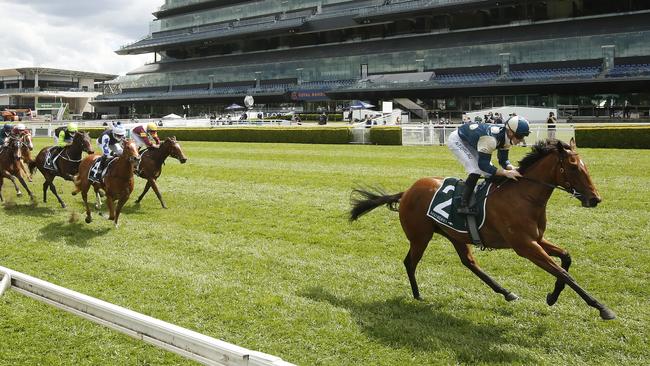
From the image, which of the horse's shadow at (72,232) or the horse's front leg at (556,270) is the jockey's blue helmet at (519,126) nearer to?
the horse's front leg at (556,270)

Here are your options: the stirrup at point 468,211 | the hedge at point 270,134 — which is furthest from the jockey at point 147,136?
the hedge at point 270,134

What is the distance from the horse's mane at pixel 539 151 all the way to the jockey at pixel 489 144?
0.33 ft

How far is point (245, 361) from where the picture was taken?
259cm

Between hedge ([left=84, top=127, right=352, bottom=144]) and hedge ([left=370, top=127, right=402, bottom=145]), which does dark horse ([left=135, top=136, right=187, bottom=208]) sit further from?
hedge ([left=84, top=127, right=352, bottom=144])

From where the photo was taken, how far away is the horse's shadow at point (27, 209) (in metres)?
10.5

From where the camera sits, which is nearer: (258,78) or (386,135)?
(386,135)

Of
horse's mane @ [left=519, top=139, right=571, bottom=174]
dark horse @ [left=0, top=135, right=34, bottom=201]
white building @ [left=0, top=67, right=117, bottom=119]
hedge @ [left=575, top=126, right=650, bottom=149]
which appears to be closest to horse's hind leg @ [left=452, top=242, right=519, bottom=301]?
horse's mane @ [left=519, top=139, right=571, bottom=174]

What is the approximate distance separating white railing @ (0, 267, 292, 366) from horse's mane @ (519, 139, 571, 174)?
3.45 metres

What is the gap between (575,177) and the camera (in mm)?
4703

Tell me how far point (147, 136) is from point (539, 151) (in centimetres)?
890

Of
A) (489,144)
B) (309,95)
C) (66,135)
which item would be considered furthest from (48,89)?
(489,144)

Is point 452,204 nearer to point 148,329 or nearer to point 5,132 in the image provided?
point 148,329

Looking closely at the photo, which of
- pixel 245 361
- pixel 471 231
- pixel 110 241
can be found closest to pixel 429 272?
pixel 471 231

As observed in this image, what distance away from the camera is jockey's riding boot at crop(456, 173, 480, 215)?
5.04m
